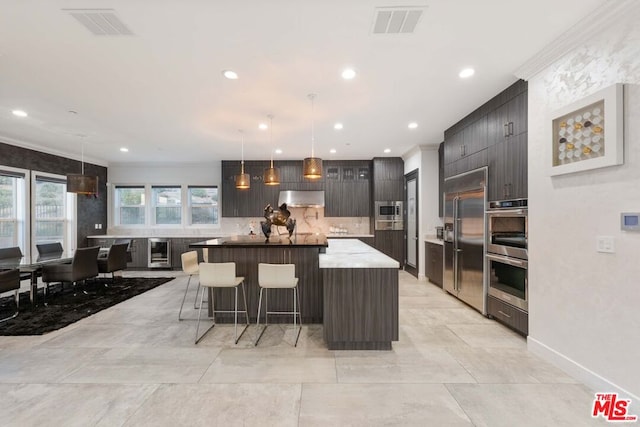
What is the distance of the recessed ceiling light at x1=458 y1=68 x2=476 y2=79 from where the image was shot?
9.24 feet

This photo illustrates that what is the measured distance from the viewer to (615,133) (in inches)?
77.2

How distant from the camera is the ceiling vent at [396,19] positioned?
1.97 meters

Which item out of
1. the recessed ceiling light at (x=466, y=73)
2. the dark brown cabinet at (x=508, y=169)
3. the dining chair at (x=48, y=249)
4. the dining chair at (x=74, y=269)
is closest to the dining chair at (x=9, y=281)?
the dining chair at (x=74, y=269)

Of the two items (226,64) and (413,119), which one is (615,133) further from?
(226,64)

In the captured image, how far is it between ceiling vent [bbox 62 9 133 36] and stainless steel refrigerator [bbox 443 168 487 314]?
397 cm

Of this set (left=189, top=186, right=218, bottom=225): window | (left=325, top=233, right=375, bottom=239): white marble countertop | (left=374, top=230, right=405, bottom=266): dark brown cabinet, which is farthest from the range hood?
(left=189, top=186, right=218, bottom=225): window

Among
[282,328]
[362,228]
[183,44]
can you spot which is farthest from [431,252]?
[183,44]

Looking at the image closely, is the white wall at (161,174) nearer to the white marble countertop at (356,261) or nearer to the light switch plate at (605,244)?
the white marble countertop at (356,261)

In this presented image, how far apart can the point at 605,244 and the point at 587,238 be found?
0.49ft

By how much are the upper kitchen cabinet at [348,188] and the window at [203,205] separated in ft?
9.97

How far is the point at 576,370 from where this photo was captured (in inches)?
90.0

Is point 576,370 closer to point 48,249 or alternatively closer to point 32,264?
point 32,264

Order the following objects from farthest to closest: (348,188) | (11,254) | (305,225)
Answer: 1. (305,225)
2. (348,188)
3. (11,254)

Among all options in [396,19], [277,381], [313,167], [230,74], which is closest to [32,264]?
[230,74]
